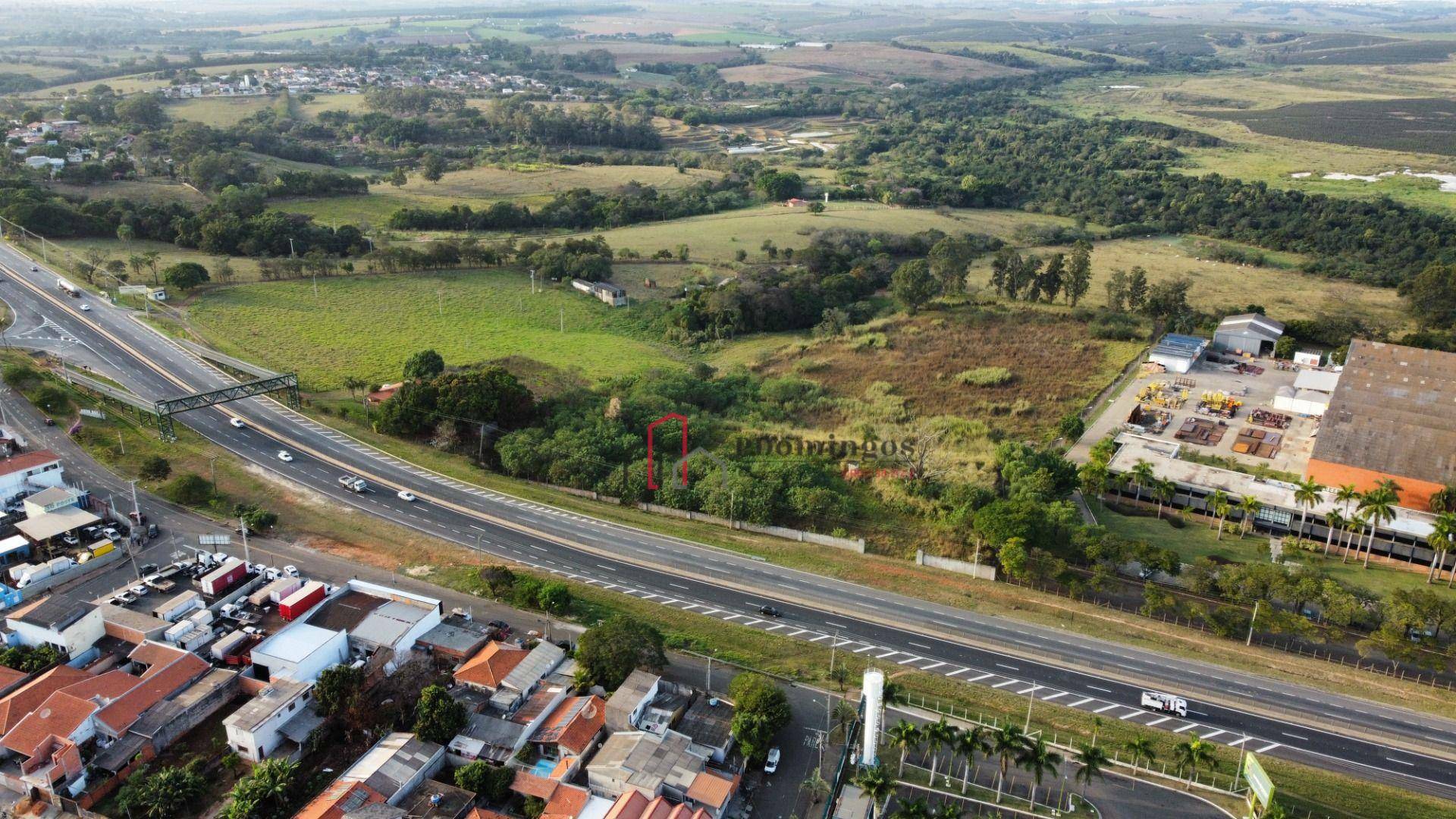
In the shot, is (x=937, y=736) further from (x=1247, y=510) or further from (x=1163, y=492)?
(x=1247, y=510)

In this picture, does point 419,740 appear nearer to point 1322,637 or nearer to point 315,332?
point 1322,637

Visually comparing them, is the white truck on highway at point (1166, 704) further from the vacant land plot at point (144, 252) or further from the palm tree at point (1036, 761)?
the vacant land plot at point (144, 252)

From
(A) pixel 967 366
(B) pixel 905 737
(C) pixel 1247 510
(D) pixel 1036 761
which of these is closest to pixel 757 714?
(B) pixel 905 737

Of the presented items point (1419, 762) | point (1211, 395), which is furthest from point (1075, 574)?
point (1211, 395)

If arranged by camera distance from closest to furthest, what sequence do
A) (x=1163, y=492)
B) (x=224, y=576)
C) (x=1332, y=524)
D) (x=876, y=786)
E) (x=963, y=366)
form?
1. (x=876, y=786)
2. (x=224, y=576)
3. (x=1332, y=524)
4. (x=1163, y=492)
5. (x=963, y=366)

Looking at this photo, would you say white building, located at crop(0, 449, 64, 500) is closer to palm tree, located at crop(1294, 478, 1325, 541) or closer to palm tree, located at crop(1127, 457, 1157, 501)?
palm tree, located at crop(1127, 457, 1157, 501)

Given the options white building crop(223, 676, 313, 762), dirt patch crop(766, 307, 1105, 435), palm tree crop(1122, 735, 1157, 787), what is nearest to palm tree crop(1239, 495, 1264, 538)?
dirt patch crop(766, 307, 1105, 435)
